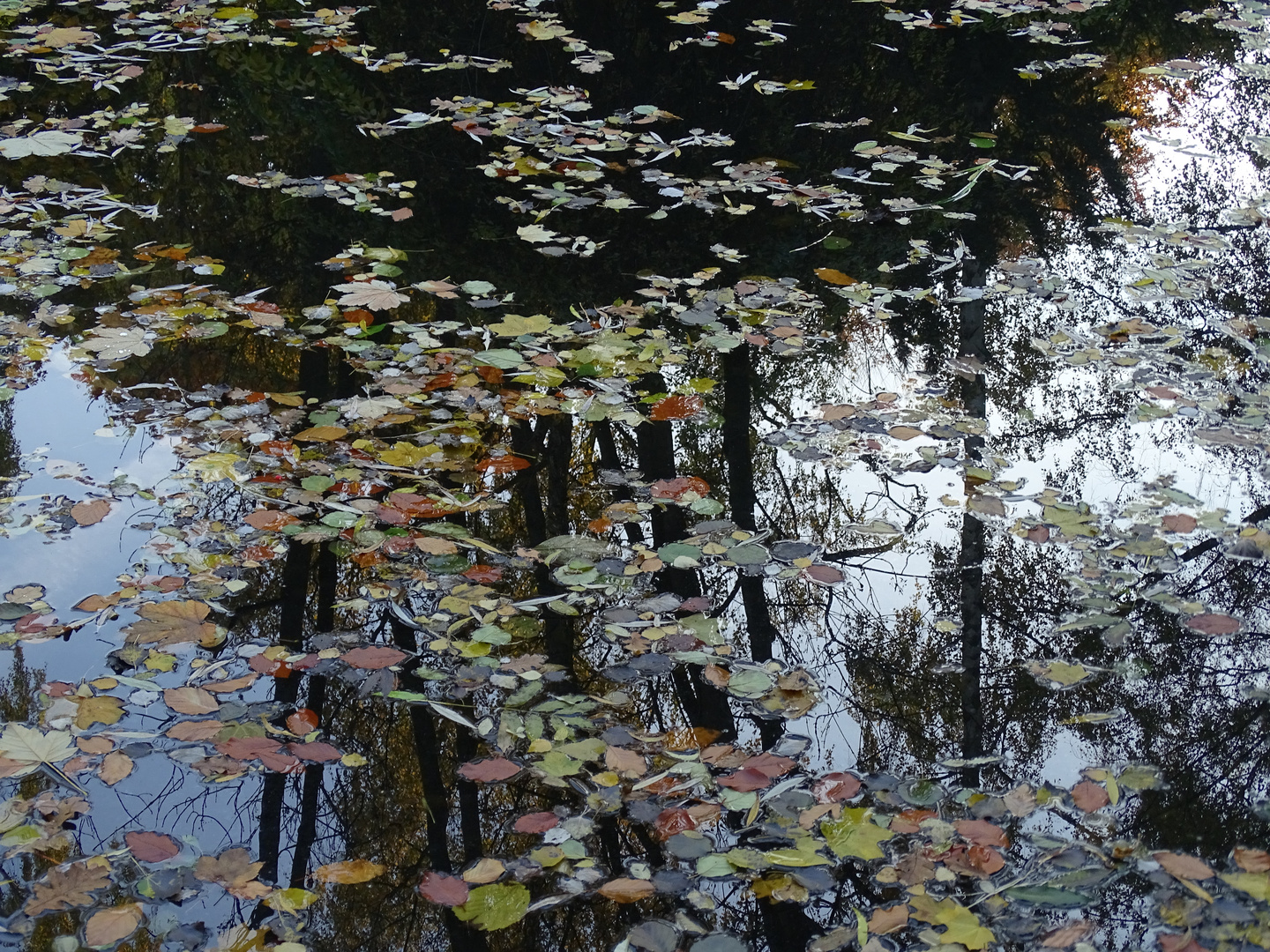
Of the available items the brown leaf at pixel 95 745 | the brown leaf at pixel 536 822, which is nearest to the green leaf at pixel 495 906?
the brown leaf at pixel 536 822

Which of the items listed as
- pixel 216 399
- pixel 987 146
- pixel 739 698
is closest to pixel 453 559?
pixel 739 698

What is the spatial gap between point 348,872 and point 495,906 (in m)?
0.28

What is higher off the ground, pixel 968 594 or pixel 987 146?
pixel 987 146

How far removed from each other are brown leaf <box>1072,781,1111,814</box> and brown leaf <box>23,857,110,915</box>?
5.53ft

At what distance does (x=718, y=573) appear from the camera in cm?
246

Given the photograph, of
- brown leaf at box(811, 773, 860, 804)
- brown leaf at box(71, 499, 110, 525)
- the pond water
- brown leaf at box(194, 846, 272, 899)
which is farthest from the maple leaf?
brown leaf at box(811, 773, 860, 804)

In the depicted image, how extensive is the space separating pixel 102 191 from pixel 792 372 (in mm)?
3036

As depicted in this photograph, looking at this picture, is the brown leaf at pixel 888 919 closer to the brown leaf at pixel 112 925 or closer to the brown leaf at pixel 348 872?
the brown leaf at pixel 348 872

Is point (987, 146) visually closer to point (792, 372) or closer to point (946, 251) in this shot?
point (946, 251)

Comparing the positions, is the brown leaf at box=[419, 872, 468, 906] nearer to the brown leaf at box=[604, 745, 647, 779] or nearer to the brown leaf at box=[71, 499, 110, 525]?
the brown leaf at box=[604, 745, 647, 779]

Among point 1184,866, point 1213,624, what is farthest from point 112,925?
point 1213,624

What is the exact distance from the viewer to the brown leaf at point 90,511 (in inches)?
105

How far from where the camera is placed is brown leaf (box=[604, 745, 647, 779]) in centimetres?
190

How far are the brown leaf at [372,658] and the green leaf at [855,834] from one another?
92 cm
